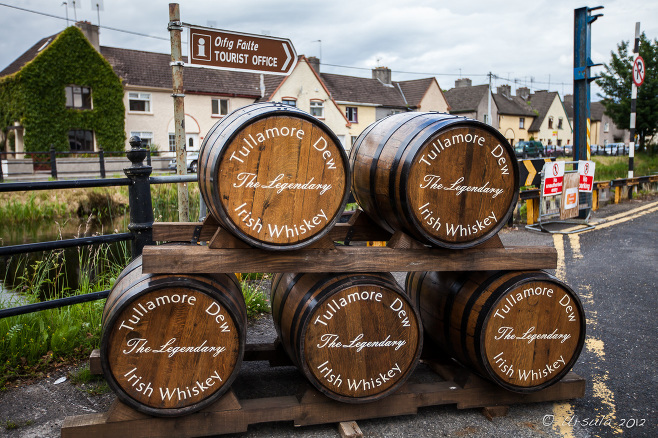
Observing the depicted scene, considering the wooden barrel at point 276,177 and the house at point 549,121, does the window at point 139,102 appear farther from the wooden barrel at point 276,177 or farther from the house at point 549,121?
the house at point 549,121

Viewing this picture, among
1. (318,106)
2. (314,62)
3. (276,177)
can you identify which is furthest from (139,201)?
(314,62)

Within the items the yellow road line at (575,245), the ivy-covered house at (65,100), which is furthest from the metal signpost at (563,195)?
the ivy-covered house at (65,100)

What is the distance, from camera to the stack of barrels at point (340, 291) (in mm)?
2553

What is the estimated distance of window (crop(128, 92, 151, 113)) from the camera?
3241 cm

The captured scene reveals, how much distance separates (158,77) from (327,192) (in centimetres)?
3410

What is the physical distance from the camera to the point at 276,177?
260cm

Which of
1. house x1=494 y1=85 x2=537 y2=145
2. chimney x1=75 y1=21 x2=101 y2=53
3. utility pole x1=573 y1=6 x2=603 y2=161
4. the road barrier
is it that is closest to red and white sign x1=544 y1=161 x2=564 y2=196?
the road barrier

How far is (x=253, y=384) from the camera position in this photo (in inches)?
129

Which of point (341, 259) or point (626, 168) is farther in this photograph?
point (626, 168)

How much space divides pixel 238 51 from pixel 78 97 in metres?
30.0

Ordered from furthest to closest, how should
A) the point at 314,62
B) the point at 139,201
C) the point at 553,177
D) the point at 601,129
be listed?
the point at 601,129 → the point at 314,62 → the point at 553,177 → the point at 139,201

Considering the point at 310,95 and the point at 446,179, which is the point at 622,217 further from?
the point at 310,95

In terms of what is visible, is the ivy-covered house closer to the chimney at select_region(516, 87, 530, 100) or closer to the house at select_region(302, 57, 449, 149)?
the house at select_region(302, 57, 449, 149)

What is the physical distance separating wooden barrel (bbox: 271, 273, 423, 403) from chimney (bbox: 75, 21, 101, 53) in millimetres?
33631
